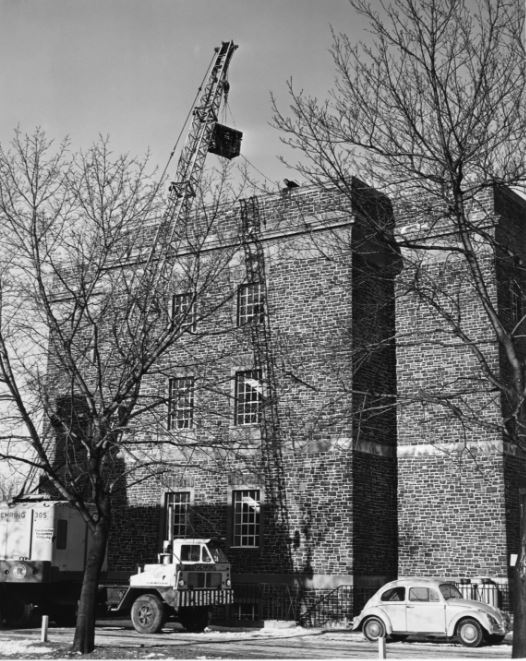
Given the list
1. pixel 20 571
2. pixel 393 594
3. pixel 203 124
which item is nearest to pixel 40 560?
pixel 20 571

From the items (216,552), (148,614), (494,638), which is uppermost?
(216,552)

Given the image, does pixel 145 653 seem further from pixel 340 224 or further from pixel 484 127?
pixel 340 224

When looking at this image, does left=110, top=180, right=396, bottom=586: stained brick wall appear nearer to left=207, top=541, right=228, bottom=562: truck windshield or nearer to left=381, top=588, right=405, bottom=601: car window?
left=207, top=541, right=228, bottom=562: truck windshield

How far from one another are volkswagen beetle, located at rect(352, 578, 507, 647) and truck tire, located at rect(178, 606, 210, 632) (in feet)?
14.9

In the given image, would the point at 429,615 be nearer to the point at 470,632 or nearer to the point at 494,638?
the point at 470,632

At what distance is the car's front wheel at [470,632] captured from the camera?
66.1 ft

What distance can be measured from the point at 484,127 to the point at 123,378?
28.6ft

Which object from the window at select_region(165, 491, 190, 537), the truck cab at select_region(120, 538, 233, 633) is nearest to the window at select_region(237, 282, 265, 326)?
the window at select_region(165, 491, 190, 537)

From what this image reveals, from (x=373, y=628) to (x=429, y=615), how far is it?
56.3 inches

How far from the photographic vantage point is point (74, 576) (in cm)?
2550

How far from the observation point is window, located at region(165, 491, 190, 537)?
28375 millimetres

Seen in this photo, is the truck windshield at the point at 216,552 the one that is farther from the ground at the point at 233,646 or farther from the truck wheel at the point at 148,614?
the truck wheel at the point at 148,614

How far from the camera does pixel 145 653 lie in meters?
17.6

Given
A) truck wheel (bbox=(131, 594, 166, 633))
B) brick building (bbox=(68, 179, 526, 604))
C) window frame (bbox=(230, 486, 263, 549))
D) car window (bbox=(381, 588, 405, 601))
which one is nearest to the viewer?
car window (bbox=(381, 588, 405, 601))
